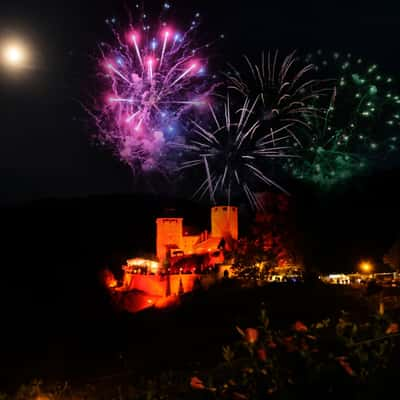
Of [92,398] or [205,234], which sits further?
[205,234]

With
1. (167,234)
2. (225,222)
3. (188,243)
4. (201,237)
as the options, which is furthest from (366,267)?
(167,234)

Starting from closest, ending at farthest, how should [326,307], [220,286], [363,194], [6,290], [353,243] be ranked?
1. [326,307]
2. [220,286]
3. [353,243]
4. [363,194]
5. [6,290]

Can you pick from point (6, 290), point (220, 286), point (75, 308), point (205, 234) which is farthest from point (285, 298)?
point (6, 290)

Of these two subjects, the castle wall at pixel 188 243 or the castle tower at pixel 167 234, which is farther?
the castle wall at pixel 188 243

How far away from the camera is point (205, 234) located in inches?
1444

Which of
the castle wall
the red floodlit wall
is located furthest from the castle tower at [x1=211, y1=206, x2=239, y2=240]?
the red floodlit wall

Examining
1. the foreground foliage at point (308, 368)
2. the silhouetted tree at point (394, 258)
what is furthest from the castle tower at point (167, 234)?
the foreground foliage at point (308, 368)

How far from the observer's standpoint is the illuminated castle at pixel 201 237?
34812 millimetres

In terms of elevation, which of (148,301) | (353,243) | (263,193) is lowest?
(148,301)

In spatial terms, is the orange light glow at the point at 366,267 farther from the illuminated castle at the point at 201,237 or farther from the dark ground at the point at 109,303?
the illuminated castle at the point at 201,237

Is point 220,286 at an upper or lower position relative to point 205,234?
lower

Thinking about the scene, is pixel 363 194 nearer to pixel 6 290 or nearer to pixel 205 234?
pixel 205 234

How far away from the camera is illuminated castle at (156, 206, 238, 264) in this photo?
1371 inches

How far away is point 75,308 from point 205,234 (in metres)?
16.4
